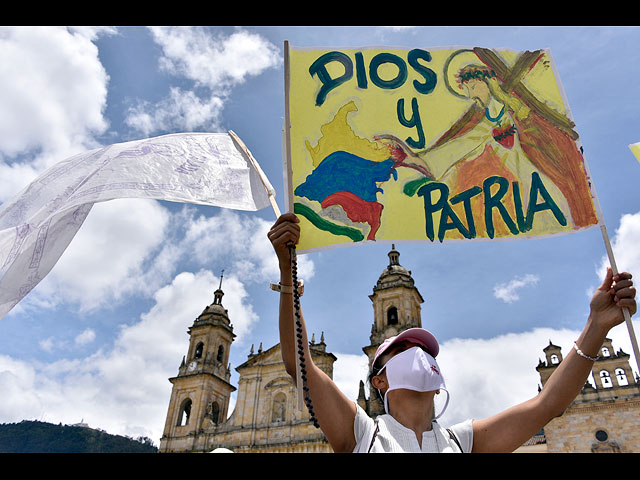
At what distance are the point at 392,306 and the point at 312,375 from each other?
76.1 ft

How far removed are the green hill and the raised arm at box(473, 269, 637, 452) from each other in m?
44.7

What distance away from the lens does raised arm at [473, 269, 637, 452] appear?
218 centimetres

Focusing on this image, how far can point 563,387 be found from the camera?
227cm

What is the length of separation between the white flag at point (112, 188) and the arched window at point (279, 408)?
24.2m

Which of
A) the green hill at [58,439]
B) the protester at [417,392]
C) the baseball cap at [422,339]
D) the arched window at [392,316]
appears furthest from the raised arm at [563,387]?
the green hill at [58,439]

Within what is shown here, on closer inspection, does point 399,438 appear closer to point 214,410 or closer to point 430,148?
point 430,148

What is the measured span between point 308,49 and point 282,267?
1696mm

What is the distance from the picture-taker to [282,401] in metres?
25.7

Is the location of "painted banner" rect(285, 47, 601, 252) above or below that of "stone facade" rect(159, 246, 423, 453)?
below

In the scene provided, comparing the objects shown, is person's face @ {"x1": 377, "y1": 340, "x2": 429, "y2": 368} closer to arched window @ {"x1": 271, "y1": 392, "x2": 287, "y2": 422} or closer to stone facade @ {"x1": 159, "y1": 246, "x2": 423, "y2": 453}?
stone facade @ {"x1": 159, "y1": 246, "x2": 423, "y2": 453}

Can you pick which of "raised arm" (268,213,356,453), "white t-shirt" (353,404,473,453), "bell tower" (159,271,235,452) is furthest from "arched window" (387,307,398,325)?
"raised arm" (268,213,356,453)

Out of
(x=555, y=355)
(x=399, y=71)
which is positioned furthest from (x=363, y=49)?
(x=555, y=355)

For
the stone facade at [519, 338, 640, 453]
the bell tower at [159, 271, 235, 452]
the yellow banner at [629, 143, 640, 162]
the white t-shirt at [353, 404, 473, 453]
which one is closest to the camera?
the white t-shirt at [353, 404, 473, 453]

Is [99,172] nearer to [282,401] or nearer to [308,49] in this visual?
[308,49]
